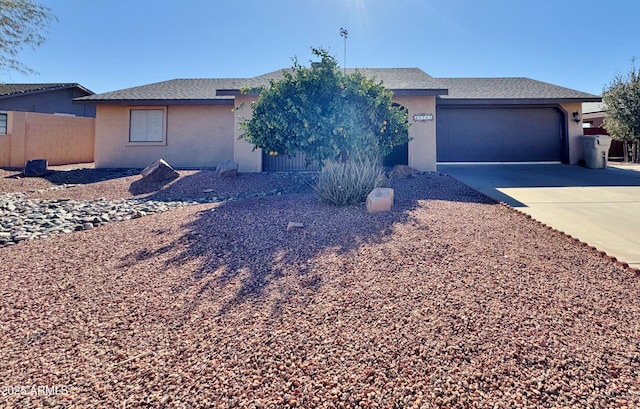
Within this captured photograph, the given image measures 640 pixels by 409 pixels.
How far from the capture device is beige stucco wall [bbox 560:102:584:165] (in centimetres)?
1366

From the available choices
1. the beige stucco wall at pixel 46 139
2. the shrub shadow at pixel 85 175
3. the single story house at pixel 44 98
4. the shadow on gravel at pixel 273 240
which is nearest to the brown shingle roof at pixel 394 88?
the shrub shadow at pixel 85 175

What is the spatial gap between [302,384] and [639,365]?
6.61ft

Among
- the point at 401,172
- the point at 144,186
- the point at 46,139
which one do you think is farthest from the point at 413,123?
the point at 46,139

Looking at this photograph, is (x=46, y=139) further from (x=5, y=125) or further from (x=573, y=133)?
(x=573, y=133)

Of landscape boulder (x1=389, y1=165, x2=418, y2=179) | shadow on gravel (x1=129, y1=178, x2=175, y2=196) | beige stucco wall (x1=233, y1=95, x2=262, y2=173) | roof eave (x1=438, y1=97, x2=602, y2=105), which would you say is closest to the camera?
shadow on gravel (x1=129, y1=178, x2=175, y2=196)

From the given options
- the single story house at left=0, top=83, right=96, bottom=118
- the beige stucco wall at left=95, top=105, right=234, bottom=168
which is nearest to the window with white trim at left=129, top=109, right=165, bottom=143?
the beige stucco wall at left=95, top=105, right=234, bottom=168

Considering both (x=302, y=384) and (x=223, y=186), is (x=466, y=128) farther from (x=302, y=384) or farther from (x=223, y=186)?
(x=302, y=384)

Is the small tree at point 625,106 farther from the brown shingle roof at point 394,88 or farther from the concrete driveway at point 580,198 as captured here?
the concrete driveway at point 580,198

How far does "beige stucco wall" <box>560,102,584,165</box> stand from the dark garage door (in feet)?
1.95

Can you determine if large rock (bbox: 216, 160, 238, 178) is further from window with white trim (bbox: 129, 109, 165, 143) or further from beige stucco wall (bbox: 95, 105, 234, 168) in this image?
window with white trim (bbox: 129, 109, 165, 143)

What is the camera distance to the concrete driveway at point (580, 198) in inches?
178

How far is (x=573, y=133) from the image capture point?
13.7m

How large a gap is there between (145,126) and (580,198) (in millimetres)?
14651

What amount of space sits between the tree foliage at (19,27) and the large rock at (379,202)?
9.65m
